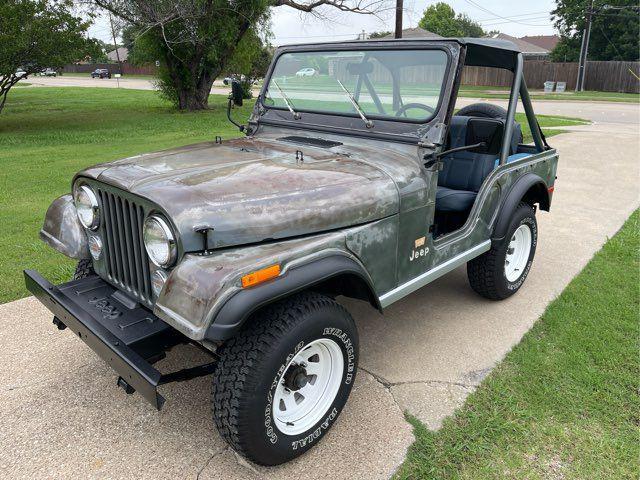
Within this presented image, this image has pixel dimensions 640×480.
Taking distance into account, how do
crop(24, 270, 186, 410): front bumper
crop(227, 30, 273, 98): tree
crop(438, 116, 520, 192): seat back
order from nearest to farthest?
crop(24, 270, 186, 410): front bumper, crop(438, 116, 520, 192): seat back, crop(227, 30, 273, 98): tree

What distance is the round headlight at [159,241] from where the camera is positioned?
2121 millimetres

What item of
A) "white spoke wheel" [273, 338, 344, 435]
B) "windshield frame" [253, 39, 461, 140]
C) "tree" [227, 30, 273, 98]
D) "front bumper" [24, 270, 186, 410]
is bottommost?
"white spoke wheel" [273, 338, 344, 435]

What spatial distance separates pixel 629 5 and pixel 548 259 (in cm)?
4170

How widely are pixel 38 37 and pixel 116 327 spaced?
13.5 meters

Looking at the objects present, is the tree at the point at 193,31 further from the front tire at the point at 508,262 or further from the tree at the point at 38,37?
the front tire at the point at 508,262

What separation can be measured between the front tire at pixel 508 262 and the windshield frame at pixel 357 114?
113cm

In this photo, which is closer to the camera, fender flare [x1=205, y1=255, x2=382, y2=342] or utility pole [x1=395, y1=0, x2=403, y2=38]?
fender flare [x1=205, y1=255, x2=382, y2=342]

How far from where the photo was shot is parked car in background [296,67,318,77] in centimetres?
369

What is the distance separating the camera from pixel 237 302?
1952mm

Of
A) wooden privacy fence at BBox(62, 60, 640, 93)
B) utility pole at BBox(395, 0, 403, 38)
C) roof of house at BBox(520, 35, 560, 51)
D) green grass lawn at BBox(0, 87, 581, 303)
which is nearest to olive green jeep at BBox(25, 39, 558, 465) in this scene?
green grass lawn at BBox(0, 87, 581, 303)

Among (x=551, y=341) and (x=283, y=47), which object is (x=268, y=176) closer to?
(x=283, y=47)

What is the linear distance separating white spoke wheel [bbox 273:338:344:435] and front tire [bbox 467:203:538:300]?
5.67ft

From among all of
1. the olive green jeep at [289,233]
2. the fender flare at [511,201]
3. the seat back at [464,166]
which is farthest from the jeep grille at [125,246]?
the seat back at [464,166]

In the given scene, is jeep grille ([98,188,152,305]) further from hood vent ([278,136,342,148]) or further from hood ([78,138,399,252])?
hood vent ([278,136,342,148])
